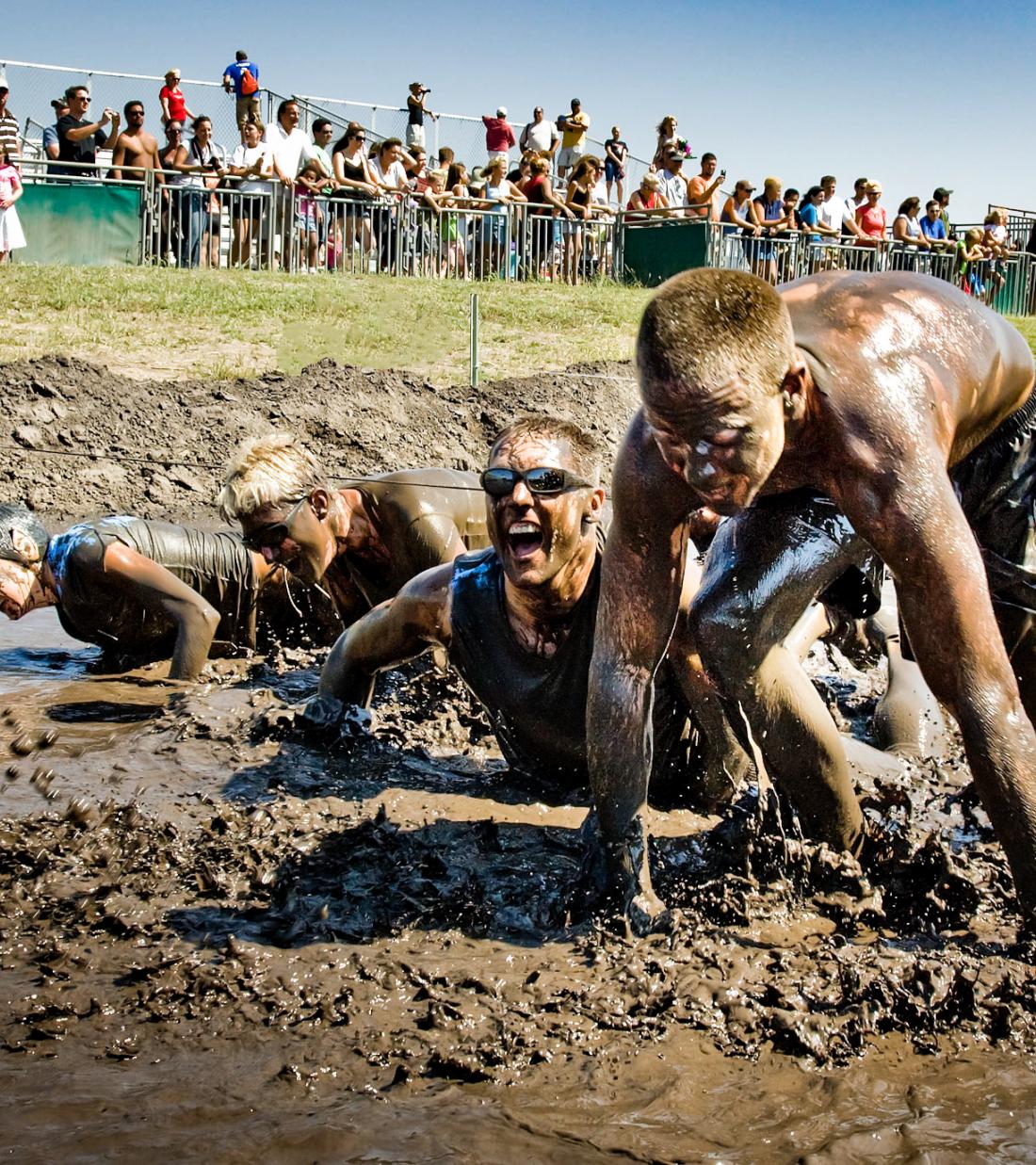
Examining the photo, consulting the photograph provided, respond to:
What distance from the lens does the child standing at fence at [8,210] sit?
44.2 ft

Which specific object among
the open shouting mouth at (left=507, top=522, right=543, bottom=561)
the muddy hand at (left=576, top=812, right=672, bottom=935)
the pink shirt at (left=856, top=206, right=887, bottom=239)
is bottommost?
the muddy hand at (left=576, top=812, right=672, bottom=935)

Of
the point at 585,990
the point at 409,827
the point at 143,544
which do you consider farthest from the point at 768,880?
the point at 143,544

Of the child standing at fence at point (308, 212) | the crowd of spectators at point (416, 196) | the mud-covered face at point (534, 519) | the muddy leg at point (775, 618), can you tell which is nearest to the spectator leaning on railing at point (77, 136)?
the crowd of spectators at point (416, 196)

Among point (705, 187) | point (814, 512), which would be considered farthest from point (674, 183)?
point (814, 512)

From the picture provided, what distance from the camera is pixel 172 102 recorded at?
49.8ft

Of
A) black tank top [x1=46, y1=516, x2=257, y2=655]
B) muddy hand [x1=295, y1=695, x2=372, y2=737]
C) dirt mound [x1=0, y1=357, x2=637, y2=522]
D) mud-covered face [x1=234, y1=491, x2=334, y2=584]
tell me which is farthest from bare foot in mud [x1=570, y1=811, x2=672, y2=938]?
dirt mound [x1=0, y1=357, x2=637, y2=522]

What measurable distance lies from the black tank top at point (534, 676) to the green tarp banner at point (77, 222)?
11.2 metres

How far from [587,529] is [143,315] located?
1050 cm

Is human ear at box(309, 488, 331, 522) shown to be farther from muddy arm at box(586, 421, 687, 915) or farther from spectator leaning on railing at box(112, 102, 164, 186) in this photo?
spectator leaning on railing at box(112, 102, 164, 186)

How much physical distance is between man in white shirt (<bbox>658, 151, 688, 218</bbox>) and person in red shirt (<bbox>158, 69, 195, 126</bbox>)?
595 cm

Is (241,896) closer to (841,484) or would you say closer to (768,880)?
(768,880)

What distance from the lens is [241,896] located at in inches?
171

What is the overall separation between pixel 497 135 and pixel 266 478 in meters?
12.4

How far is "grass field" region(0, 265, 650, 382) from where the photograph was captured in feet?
45.4
